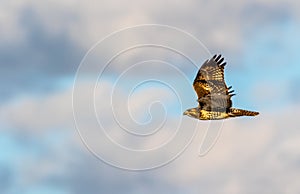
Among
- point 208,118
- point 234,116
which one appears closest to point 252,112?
point 234,116

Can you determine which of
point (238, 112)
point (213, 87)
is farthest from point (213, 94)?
point (238, 112)

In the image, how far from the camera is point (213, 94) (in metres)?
29.4

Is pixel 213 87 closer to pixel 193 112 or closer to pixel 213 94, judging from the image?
pixel 213 94

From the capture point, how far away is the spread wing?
2881 centimetres

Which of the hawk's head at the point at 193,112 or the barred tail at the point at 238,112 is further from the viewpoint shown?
the hawk's head at the point at 193,112

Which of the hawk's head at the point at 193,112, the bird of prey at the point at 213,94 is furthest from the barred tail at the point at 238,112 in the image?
the hawk's head at the point at 193,112

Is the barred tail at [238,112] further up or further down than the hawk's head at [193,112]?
further down

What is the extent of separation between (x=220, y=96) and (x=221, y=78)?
4.42 ft

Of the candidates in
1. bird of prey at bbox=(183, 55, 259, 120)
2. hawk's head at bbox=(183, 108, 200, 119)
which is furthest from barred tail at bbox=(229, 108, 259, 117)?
hawk's head at bbox=(183, 108, 200, 119)

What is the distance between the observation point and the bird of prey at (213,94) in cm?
2859

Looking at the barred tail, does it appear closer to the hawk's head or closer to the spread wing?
the spread wing

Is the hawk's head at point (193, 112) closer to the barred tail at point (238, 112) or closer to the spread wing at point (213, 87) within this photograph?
the spread wing at point (213, 87)

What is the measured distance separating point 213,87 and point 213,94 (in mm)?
484

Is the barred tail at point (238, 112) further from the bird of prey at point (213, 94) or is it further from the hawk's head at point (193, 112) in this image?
the hawk's head at point (193, 112)
